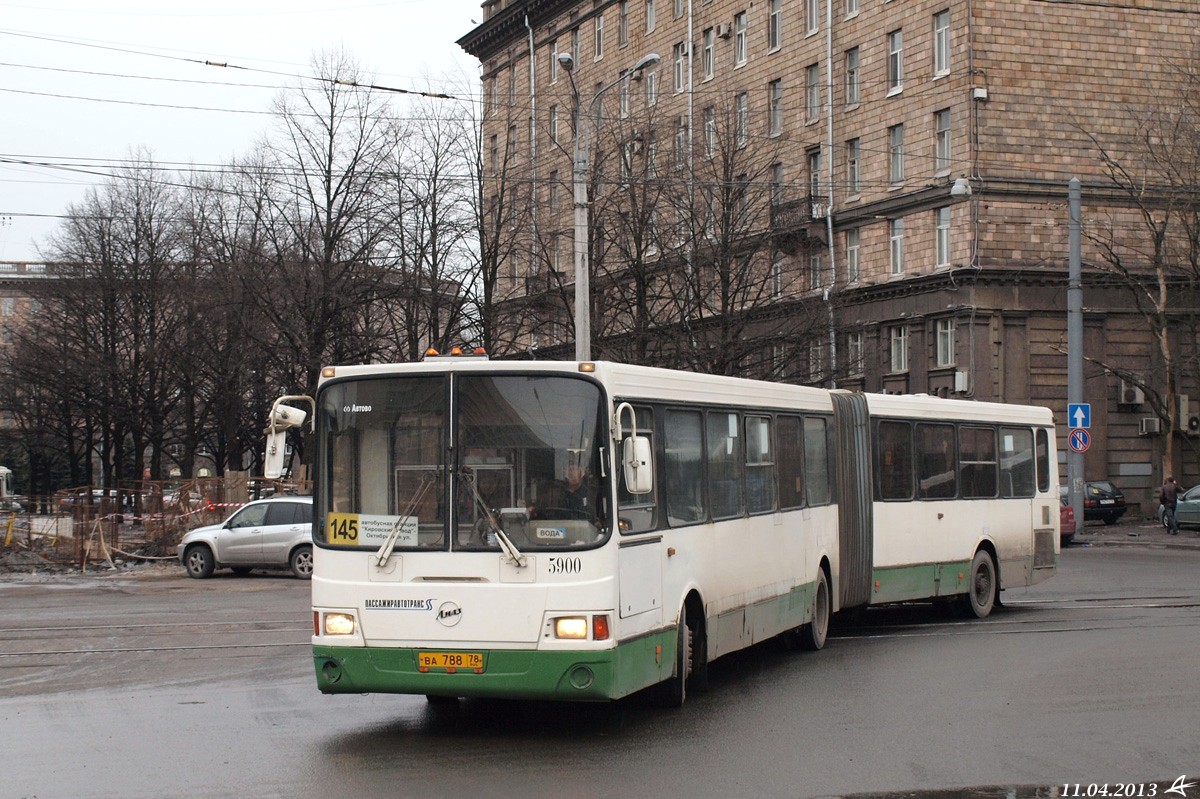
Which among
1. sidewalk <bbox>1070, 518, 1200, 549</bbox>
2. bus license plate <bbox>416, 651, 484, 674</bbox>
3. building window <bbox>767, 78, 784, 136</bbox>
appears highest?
building window <bbox>767, 78, 784, 136</bbox>

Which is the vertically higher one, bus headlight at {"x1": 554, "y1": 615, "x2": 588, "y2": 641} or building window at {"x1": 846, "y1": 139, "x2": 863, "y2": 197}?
building window at {"x1": 846, "y1": 139, "x2": 863, "y2": 197}

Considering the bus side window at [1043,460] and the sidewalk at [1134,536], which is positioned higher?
the bus side window at [1043,460]

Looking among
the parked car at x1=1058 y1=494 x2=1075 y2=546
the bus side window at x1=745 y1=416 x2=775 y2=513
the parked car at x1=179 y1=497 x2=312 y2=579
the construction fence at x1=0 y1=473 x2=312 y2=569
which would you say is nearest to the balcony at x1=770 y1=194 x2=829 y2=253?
the parked car at x1=1058 y1=494 x2=1075 y2=546

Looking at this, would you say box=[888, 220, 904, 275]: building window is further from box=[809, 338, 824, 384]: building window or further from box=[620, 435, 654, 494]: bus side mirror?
box=[620, 435, 654, 494]: bus side mirror

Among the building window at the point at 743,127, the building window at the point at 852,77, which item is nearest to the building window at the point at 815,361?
the building window at the point at 743,127

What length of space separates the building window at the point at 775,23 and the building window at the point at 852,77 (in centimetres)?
349

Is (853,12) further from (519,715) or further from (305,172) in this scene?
(519,715)

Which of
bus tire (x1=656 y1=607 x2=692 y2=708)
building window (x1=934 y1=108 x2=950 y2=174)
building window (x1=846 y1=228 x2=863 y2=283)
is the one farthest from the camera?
building window (x1=846 y1=228 x2=863 y2=283)

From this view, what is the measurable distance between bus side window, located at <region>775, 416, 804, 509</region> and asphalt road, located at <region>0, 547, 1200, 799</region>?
4.98ft

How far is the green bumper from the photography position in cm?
948

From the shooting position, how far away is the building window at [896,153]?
48.3 meters

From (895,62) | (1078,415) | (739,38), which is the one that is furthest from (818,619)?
(739,38)

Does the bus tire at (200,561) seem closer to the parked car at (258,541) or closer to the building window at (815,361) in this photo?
the parked car at (258,541)

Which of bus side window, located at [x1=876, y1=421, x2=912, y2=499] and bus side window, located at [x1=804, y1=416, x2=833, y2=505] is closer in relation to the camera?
bus side window, located at [x1=804, y1=416, x2=833, y2=505]
